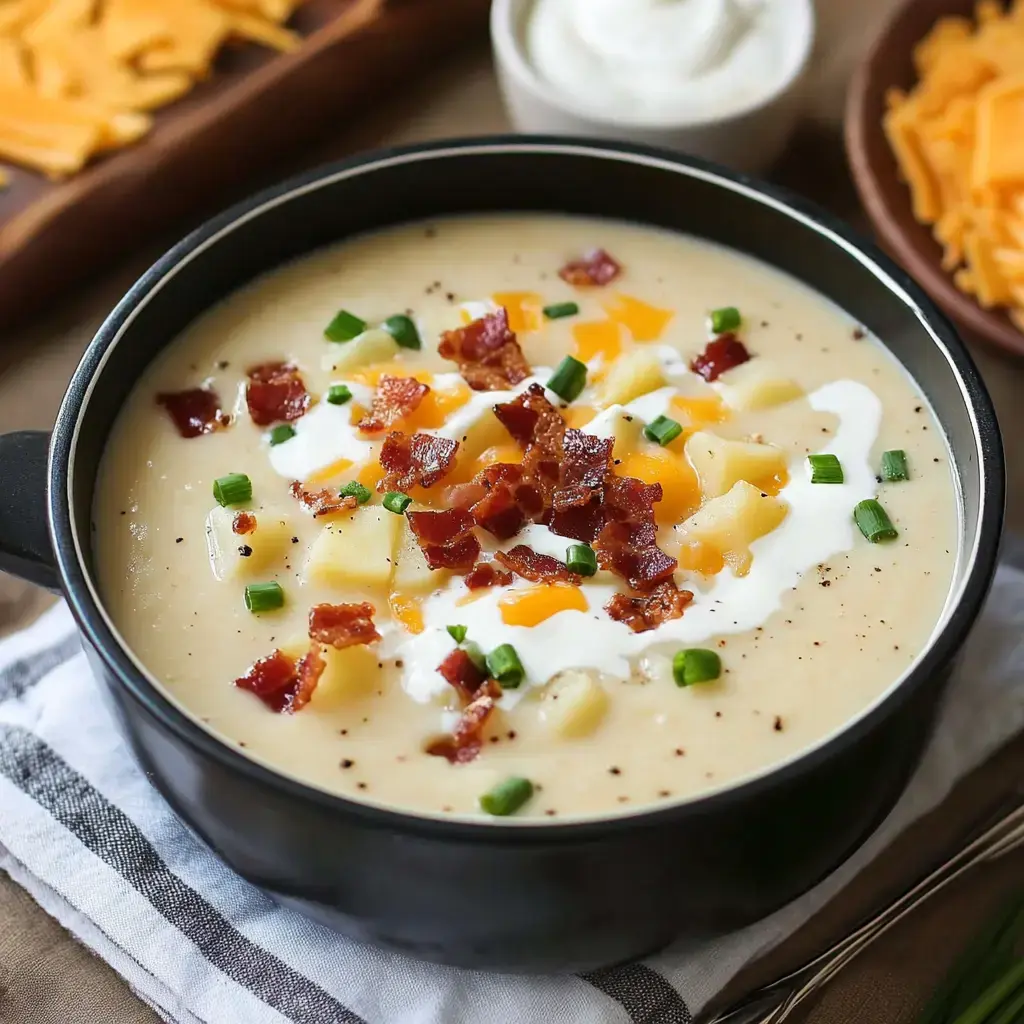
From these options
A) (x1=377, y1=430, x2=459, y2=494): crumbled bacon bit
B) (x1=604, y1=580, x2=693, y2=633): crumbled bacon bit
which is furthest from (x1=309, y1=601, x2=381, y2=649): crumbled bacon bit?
(x1=604, y1=580, x2=693, y2=633): crumbled bacon bit

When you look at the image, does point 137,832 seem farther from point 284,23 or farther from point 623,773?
point 284,23

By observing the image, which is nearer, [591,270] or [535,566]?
[535,566]

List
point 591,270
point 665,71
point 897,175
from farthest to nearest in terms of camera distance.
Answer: point 665,71, point 897,175, point 591,270

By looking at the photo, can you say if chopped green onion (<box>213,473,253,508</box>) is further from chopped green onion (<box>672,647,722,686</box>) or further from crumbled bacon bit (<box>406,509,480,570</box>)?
chopped green onion (<box>672,647,722,686</box>)

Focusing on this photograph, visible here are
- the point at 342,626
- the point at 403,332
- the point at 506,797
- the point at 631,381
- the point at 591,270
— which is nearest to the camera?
the point at 506,797

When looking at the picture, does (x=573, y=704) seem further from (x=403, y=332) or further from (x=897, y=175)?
(x=897, y=175)

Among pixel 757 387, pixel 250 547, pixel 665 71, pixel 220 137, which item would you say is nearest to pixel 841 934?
pixel 757 387
